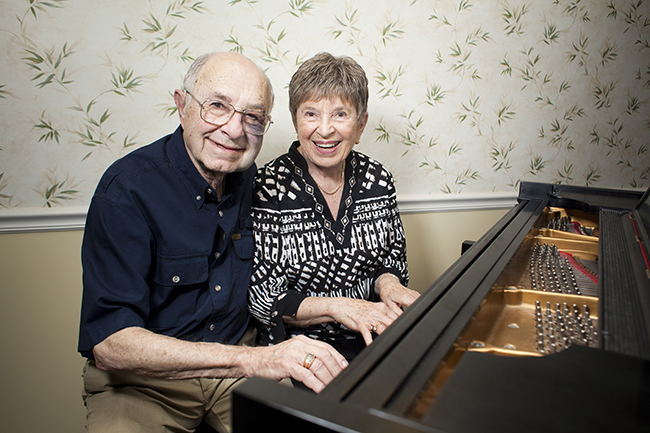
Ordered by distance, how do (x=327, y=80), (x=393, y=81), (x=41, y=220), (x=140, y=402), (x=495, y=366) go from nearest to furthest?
(x=495, y=366) → (x=140, y=402) → (x=327, y=80) → (x=41, y=220) → (x=393, y=81)

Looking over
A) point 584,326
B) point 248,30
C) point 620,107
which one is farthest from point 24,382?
point 620,107

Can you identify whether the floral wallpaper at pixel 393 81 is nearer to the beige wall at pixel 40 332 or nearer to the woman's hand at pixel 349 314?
the beige wall at pixel 40 332

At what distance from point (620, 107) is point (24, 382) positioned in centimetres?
359

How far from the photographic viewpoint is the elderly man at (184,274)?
0.94 m

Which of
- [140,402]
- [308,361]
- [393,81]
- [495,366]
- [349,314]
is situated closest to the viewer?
[495,366]

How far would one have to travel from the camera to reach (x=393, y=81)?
79.7 inches

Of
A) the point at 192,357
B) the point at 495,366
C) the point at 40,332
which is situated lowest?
the point at 40,332

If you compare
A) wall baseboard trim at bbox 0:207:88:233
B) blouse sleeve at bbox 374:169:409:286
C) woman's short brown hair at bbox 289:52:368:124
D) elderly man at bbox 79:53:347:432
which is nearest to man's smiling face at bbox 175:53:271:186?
elderly man at bbox 79:53:347:432

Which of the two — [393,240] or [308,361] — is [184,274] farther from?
[393,240]

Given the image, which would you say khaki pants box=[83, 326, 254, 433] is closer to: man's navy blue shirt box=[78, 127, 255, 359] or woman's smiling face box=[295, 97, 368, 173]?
man's navy blue shirt box=[78, 127, 255, 359]

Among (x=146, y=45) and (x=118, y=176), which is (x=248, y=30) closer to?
(x=146, y=45)

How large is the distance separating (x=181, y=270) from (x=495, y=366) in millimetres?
849

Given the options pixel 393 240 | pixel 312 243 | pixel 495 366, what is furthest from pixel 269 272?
pixel 495 366

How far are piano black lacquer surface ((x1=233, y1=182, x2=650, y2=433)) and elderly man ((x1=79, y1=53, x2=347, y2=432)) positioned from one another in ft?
1.12
